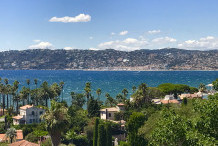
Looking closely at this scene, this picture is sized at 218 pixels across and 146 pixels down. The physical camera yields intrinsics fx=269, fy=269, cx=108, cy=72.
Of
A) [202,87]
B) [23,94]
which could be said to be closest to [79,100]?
[23,94]

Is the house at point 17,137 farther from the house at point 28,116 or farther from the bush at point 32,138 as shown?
the house at point 28,116

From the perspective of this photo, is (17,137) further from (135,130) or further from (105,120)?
(135,130)

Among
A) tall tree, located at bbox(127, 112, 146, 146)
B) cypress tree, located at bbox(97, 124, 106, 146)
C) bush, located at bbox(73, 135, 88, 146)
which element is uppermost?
tall tree, located at bbox(127, 112, 146, 146)

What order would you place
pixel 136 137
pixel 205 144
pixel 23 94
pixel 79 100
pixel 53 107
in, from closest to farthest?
pixel 205 144
pixel 53 107
pixel 136 137
pixel 23 94
pixel 79 100

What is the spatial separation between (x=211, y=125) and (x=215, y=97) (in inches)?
121

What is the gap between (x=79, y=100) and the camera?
97812mm

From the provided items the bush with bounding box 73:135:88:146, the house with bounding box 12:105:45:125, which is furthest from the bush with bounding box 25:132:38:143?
the house with bounding box 12:105:45:125

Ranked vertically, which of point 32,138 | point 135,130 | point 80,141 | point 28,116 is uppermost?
point 135,130

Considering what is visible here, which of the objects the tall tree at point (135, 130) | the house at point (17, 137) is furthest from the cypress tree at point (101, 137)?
the house at point (17, 137)

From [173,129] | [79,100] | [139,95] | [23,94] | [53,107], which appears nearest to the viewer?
[173,129]

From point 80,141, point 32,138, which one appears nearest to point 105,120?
point 80,141

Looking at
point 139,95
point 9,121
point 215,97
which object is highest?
point 215,97

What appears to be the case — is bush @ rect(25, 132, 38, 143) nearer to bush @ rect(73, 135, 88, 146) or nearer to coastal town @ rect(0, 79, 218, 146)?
coastal town @ rect(0, 79, 218, 146)

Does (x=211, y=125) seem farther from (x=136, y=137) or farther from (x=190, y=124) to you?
(x=136, y=137)
